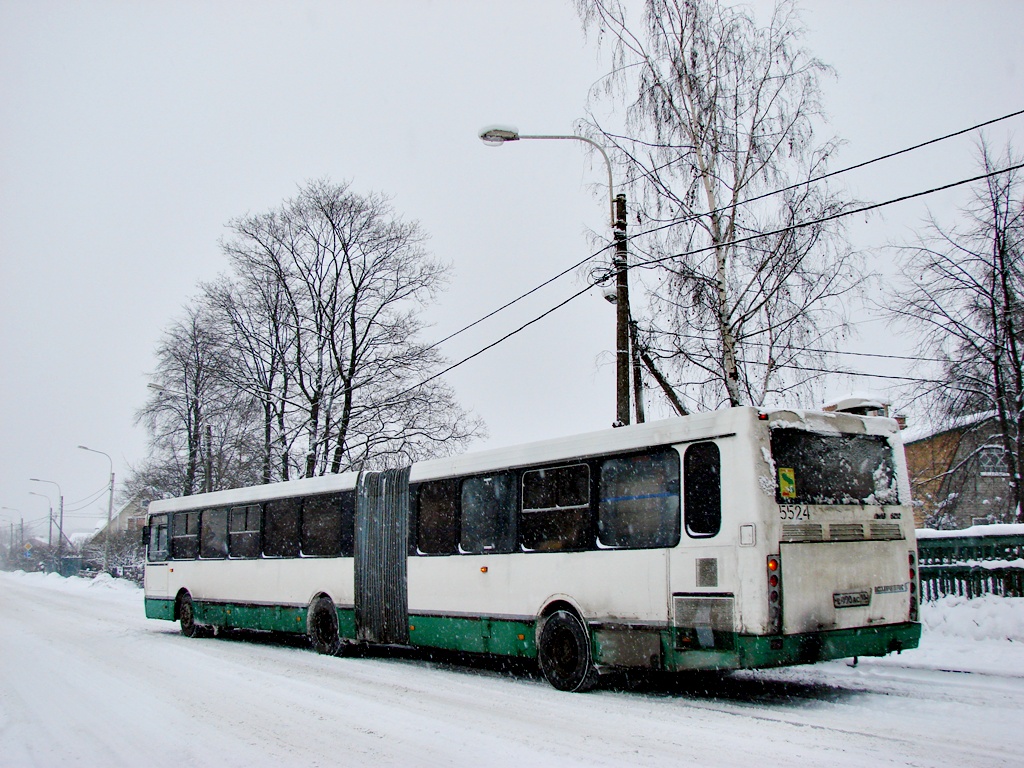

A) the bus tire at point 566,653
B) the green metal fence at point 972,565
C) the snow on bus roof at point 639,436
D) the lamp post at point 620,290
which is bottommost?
the bus tire at point 566,653

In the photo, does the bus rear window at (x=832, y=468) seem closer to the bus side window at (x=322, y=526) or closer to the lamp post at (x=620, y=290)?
the lamp post at (x=620, y=290)

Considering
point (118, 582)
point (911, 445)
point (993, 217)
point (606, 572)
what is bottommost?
point (118, 582)

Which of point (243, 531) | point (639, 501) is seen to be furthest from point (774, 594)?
point (243, 531)

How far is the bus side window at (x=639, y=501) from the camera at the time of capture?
851 cm

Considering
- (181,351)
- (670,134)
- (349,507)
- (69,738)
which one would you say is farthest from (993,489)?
(69,738)

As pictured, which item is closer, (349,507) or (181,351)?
(349,507)

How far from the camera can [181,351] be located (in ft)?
135

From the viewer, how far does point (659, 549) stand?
8539mm

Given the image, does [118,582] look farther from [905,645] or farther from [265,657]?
[905,645]

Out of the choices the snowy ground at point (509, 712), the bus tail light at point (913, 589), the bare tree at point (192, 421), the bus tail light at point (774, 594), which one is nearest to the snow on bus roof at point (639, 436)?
the bus tail light at point (774, 594)

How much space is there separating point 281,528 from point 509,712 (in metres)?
8.21

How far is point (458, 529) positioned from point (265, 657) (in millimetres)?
4410

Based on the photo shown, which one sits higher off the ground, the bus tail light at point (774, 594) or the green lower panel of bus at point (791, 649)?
the bus tail light at point (774, 594)

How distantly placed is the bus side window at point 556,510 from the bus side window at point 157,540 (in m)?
11.7
